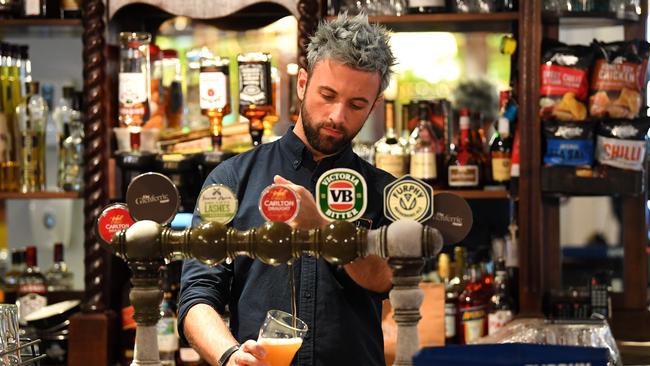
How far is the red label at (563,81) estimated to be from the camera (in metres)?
3.37

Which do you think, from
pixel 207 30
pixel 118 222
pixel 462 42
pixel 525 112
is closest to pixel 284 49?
pixel 207 30

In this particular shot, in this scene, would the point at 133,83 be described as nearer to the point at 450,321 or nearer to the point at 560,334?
the point at 450,321

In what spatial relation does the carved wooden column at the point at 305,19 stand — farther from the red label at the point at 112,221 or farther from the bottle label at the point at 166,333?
the red label at the point at 112,221

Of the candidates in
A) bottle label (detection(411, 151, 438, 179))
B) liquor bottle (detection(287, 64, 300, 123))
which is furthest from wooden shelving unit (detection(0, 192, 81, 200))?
bottle label (detection(411, 151, 438, 179))

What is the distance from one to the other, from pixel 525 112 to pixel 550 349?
7.32 feet

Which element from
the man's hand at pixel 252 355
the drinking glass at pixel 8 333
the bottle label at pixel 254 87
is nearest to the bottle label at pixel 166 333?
the bottle label at pixel 254 87

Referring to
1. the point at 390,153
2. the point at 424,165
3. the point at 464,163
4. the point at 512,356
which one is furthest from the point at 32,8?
the point at 512,356

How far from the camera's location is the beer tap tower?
1.35 m

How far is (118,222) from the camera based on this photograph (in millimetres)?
1537

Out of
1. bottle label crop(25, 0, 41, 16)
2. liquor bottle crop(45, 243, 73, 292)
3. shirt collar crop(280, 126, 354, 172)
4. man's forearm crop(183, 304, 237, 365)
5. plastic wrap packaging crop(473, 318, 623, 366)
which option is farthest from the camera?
liquor bottle crop(45, 243, 73, 292)

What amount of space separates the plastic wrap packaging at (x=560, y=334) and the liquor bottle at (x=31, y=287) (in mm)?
1530

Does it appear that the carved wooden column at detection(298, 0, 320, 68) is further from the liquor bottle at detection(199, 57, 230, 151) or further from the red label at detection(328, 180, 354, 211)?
the red label at detection(328, 180, 354, 211)

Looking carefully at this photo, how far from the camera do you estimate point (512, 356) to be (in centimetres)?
125

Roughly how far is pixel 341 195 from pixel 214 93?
81.2 inches
